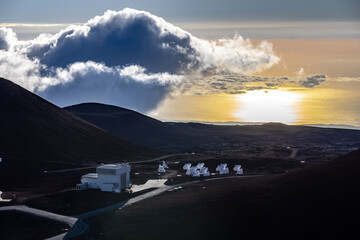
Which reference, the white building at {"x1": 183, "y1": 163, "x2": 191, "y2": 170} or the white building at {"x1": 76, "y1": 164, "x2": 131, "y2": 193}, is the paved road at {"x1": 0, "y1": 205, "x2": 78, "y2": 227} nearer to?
the white building at {"x1": 76, "y1": 164, "x2": 131, "y2": 193}

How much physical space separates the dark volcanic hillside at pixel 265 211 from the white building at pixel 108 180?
1554 cm

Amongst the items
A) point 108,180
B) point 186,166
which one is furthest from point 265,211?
point 186,166

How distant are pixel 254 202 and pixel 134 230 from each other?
24.4 meters

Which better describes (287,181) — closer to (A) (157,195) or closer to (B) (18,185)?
(A) (157,195)

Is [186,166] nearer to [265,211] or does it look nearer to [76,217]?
[76,217]

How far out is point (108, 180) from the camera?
138 meters

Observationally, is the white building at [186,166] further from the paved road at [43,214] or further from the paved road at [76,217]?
the paved road at [43,214]

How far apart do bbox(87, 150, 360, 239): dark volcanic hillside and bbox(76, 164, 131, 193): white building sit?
51.0 feet

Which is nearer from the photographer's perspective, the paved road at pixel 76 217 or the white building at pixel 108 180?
the paved road at pixel 76 217

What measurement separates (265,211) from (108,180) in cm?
4822

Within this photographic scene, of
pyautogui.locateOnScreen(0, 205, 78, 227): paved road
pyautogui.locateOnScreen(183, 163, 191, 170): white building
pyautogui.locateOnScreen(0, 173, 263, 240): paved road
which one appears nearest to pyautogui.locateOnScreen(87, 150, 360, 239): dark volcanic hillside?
pyautogui.locateOnScreen(0, 173, 263, 240): paved road

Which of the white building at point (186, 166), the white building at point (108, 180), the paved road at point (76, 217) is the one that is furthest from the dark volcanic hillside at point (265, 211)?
the white building at point (186, 166)

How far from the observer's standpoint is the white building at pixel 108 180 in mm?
136875

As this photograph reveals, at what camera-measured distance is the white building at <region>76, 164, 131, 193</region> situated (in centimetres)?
13688
